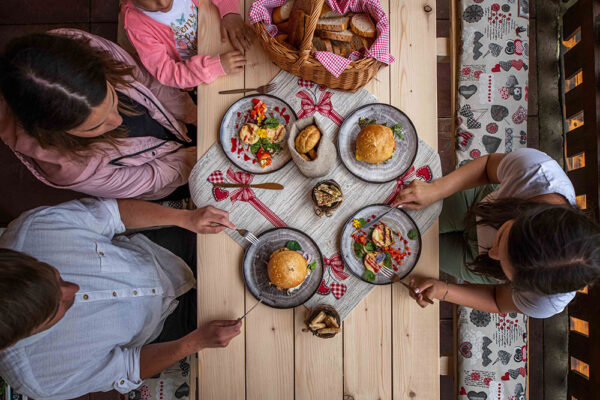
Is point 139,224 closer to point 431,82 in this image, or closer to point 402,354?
point 402,354

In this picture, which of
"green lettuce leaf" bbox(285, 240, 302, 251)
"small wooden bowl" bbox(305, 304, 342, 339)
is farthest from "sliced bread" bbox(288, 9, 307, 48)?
"small wooden bowl" bbox(305, 304, 342, 339)

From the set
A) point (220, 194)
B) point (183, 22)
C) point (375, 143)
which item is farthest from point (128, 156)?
point (375, 143)

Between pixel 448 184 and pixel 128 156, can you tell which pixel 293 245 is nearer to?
pixel 448 184

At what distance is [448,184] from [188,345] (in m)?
1.17

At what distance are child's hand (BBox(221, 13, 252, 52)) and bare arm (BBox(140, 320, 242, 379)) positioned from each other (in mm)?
1078

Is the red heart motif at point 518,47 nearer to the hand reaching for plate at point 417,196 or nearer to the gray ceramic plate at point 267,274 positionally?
the hand reaching for plate at point 417,196

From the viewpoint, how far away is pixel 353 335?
4.60ft

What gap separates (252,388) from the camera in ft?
4.64

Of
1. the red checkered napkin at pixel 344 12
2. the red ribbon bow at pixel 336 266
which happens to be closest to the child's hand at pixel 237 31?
the red checkered napkin at pixel 344 12

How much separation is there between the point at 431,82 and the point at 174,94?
44.5 inches

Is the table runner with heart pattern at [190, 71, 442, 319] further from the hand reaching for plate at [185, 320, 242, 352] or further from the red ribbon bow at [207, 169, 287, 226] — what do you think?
the hand reaching for plate at [185, 320, 242, 352]

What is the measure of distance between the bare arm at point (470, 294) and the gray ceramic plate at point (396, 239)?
0.08 meters

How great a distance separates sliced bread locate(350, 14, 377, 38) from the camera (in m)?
1.27

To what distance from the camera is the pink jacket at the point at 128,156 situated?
1190 millimetres
